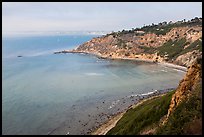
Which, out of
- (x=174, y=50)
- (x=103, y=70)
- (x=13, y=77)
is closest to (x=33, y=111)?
(x=13, y=77)

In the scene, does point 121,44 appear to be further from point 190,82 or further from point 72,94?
point 190,82

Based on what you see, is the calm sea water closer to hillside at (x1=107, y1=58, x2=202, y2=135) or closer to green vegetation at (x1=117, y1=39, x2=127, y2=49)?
hillside at (x1=107, y1=58, x2=202, y2=135)

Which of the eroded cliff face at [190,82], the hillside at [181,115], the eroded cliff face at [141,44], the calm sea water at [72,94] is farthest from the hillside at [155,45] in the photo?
the eroded cliff face at [190,82]

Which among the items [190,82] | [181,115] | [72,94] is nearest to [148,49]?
[72,94]

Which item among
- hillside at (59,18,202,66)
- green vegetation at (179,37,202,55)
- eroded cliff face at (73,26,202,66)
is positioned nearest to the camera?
green vegetation at (179,37,202,55)

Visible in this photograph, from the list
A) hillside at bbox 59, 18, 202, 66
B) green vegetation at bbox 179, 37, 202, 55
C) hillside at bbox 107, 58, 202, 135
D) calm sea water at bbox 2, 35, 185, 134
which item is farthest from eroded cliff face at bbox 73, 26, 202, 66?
hillside at bbox 107, 58, 202, 135

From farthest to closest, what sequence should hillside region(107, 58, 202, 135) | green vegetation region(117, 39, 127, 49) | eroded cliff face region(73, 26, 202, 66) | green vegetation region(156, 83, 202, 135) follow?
green vegetation region(117, 39, 127, 49), eroded cliff face region(73, 26, 202, 66), hillside region(107, 58, 202, 135), green vegetation region(156, 83, 202, 135)

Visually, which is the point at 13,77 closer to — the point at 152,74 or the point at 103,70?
the point at 103,70
